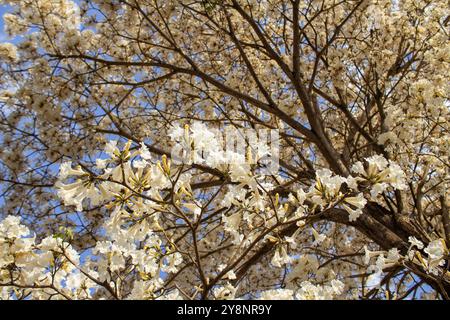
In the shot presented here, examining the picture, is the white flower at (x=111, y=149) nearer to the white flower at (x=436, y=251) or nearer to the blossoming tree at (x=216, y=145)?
the blossoming tree at (x=216, y=145)

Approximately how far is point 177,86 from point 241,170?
4231 millimetres

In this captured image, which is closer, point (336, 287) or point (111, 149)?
point (111, 149)

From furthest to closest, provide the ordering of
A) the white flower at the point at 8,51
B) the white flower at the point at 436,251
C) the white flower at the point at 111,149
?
the white flower at the point at 8,51 < the white flower at the point at 436,251 < the white flower at the point at 111,149

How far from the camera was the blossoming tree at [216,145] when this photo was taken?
2.21 meters

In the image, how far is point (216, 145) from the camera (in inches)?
81.1

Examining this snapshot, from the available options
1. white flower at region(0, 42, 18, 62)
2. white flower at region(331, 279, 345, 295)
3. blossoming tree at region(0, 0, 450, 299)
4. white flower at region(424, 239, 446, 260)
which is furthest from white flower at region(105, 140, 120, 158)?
white flower at region(0, 42, 18, 62)

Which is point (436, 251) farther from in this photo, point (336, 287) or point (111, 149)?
point (111, 149)

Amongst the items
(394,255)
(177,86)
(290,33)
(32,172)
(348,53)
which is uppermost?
(290,33)

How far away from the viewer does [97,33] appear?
5.34 meters

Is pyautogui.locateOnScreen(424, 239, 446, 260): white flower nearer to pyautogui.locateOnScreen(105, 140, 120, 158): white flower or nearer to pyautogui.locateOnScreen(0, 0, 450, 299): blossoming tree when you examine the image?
pyautogui.locateOnScreen(0, 0, 450, 299): blossoming tree

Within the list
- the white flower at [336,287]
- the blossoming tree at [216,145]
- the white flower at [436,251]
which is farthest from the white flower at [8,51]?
the white flower at [436,251]

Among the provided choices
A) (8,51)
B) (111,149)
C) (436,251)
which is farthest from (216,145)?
(8,51)
